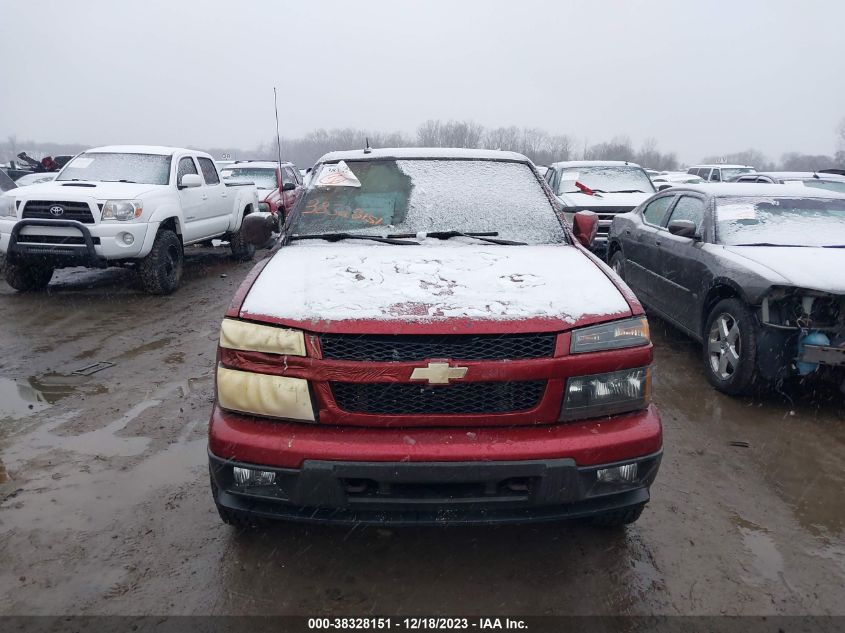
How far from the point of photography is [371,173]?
12.0ft

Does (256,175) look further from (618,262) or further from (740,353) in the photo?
(740,353)

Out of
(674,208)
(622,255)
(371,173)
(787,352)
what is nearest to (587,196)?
(622,255)

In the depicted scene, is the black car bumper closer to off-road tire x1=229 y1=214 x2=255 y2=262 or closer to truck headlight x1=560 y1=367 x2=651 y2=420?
truck headlight x1=560 y1=367 x2=651 y2=420

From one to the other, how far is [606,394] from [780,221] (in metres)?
3.70

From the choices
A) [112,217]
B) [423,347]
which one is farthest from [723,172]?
[423,347]

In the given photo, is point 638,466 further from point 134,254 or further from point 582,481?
point 134,254

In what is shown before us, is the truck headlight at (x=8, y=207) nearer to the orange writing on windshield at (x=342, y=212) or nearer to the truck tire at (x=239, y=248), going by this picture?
the truck tire at (x=239, y=248)

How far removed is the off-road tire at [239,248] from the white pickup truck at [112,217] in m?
1.29

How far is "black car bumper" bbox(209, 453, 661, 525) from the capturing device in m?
2.09

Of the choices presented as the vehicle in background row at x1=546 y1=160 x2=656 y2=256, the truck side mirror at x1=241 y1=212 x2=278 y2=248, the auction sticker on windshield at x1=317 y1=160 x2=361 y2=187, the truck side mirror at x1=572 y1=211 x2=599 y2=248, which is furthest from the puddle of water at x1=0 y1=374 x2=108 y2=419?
the vehicle in background row at x1=546 y1=160 x2=656 y2=256

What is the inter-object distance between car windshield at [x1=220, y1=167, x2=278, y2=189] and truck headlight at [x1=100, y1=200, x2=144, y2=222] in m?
6.64

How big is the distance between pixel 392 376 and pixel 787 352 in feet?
10.8

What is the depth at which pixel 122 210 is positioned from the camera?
7027 mm

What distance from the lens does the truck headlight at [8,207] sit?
705 cm
